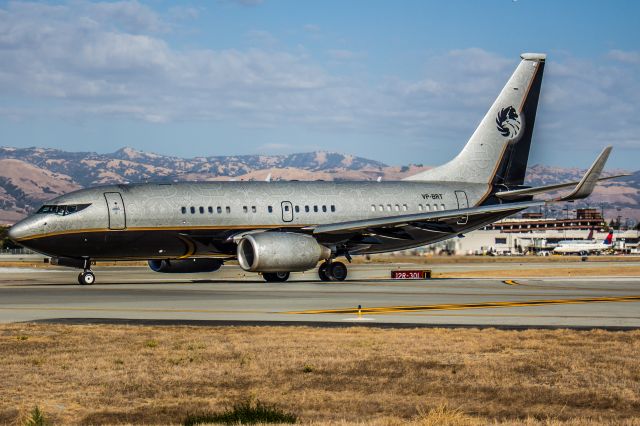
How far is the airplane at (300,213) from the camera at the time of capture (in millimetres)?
43969

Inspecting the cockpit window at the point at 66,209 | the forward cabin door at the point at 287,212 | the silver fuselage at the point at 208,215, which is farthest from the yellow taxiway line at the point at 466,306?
the cockpit window at the point at 66,209

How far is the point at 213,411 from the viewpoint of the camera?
43.8ft

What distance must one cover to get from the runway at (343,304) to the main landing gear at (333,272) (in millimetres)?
2784

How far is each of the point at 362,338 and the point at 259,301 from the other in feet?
40.9

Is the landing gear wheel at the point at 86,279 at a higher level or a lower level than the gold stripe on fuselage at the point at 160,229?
lower

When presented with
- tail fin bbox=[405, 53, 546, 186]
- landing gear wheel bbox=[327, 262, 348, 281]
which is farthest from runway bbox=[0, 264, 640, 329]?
tail fin bbox=[405, 53, 546, 186]

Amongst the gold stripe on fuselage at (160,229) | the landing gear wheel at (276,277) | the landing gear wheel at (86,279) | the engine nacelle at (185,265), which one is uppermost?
the gold stripe on fuselage at (160,229)

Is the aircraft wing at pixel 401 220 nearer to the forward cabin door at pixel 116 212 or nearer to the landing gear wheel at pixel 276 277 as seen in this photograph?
the landing gear wheel at pixel 276 277

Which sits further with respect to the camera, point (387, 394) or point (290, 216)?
point (290, 216)

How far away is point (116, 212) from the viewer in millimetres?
44031

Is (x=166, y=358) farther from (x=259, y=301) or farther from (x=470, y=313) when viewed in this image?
(x=259, y=301)

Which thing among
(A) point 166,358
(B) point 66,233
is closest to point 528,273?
(B) point 66,233

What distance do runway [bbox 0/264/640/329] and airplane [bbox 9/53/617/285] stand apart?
2006mm

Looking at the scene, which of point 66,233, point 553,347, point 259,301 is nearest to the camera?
point 553,347
